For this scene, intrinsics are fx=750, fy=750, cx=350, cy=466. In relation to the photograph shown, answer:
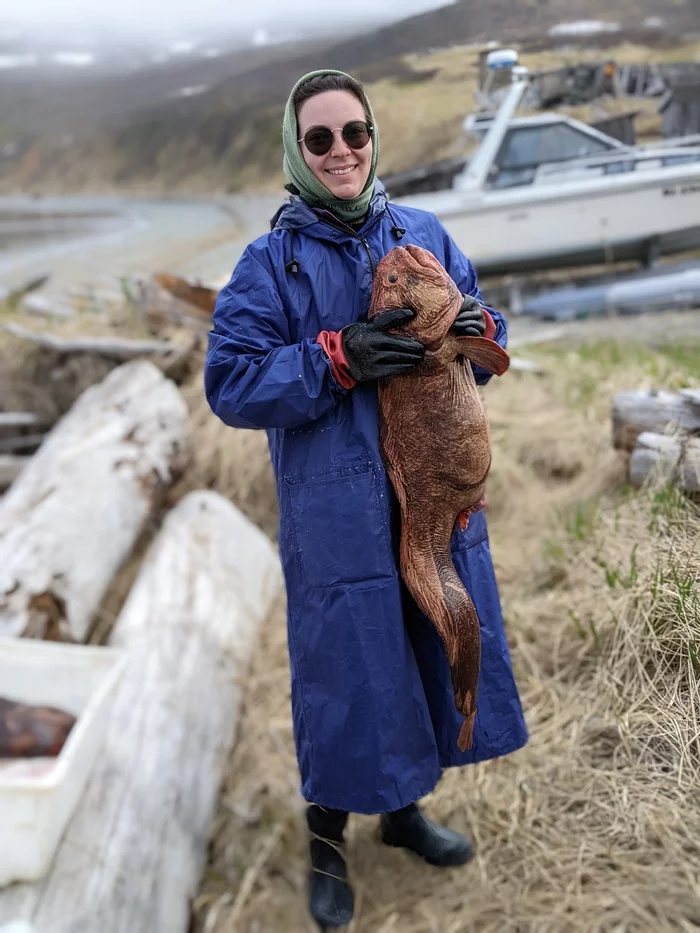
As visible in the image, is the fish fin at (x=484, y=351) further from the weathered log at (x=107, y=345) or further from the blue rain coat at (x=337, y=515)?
the weathered log at (x=107, y=345)

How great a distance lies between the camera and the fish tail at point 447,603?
1551 millimetres

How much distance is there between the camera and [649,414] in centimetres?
292

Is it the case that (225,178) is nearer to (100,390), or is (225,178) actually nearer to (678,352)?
(100,390)

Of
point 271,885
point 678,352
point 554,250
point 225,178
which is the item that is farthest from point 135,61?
point 271,885

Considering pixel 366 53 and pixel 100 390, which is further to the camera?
pixel 100 390

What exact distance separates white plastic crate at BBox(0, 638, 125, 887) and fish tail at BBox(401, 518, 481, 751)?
1.17 meters

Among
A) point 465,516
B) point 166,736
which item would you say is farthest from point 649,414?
point 166,736

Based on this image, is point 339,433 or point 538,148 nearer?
point 339,433

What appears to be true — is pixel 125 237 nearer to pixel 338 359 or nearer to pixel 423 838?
pixel 338 359

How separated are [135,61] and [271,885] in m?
5.19

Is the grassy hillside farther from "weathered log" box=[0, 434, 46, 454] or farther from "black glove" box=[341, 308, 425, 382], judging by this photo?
"black glove" box=[341, 308, 425, 382]

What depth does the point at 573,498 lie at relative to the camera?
356 centimetres

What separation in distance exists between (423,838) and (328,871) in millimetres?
294

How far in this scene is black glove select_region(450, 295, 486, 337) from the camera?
152 centimetres
